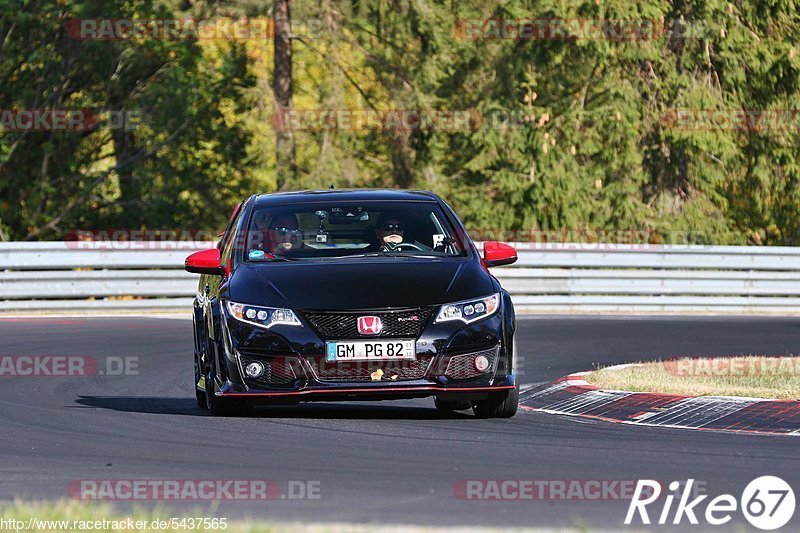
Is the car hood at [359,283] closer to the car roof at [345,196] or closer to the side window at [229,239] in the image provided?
the side window at [229,239]

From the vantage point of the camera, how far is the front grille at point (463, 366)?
9820 mm

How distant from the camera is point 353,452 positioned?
8633 mm

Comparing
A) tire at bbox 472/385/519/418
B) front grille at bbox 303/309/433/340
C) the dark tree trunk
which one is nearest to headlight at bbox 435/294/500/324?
front grille at bbox 303/309/433/340

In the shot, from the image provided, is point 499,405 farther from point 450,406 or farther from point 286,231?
point 286,231

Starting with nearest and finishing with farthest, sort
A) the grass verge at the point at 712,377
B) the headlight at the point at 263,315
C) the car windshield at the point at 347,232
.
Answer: the headlight at the point at 263,315 < the car windshield at the point at 347,232 < the grass verge at the point at 712,377

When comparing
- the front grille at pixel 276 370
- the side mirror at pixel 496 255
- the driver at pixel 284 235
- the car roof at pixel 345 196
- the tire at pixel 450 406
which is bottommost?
the tire at pixel 450 406

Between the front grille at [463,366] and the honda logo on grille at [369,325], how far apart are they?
0.51 meters

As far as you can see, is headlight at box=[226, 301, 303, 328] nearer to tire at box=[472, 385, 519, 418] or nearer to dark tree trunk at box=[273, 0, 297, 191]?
tire at box=[472, 385, 519, 418]

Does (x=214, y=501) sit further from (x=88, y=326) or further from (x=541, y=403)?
(x=88, y=326)

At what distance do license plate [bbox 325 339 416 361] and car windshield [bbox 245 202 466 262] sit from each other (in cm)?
105

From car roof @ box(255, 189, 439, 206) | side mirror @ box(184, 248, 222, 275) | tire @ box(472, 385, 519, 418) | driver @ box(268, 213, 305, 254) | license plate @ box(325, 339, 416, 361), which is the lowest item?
tire @ box(472, 385, 519, 418)

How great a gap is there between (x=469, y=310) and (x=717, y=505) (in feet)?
Result: 10.7

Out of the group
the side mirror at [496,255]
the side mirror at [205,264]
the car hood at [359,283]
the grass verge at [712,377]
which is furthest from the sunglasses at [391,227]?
the grass verge at [712,377]

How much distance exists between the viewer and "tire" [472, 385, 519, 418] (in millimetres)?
10273
